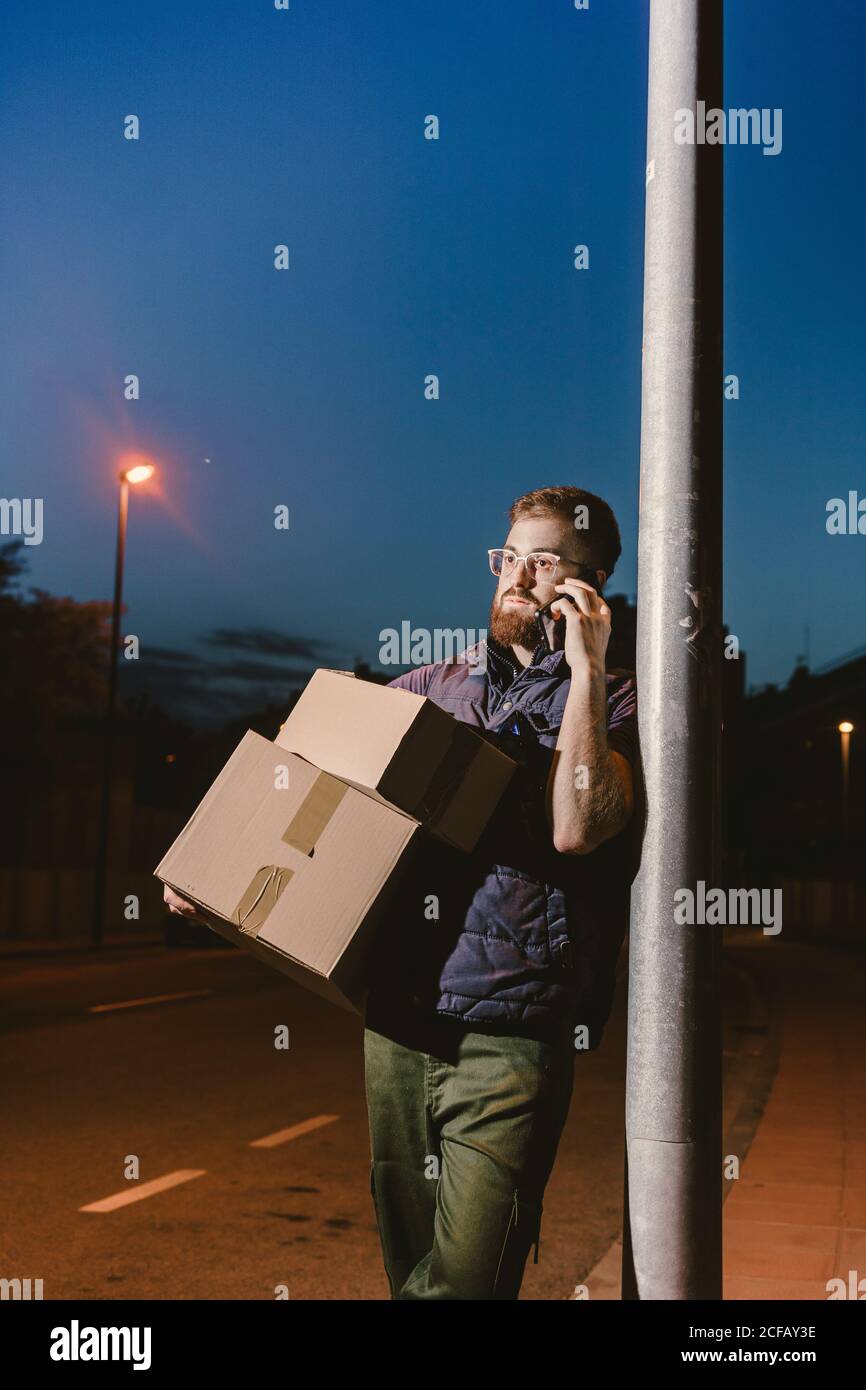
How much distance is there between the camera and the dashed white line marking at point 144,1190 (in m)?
6.10

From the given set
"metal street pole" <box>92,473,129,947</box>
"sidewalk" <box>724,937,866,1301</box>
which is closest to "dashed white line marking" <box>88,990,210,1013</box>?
"sidewalk" <box>724,937,866,1301</box>

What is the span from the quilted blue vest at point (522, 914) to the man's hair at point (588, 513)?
0.26m

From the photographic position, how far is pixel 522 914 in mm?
2680

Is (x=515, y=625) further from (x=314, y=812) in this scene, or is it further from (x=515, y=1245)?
(x=515, y=1245)

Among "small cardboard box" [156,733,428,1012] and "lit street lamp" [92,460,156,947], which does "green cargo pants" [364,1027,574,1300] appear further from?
"lit street lamp" [92,460,156,947]

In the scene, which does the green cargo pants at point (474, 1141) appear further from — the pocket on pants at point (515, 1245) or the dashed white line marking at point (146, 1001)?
the dashed white line marking at point (146, 1001)

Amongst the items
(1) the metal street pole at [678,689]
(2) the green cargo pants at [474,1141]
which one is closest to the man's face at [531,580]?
(1) the metal street pole at [678,689]

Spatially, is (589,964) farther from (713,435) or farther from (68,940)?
(68,940)

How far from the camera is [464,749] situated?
279 cm

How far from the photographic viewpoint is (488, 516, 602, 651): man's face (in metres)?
2.95

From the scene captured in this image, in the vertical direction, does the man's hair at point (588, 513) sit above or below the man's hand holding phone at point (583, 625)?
above

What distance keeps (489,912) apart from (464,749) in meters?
0.34

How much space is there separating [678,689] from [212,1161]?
5.35 m
